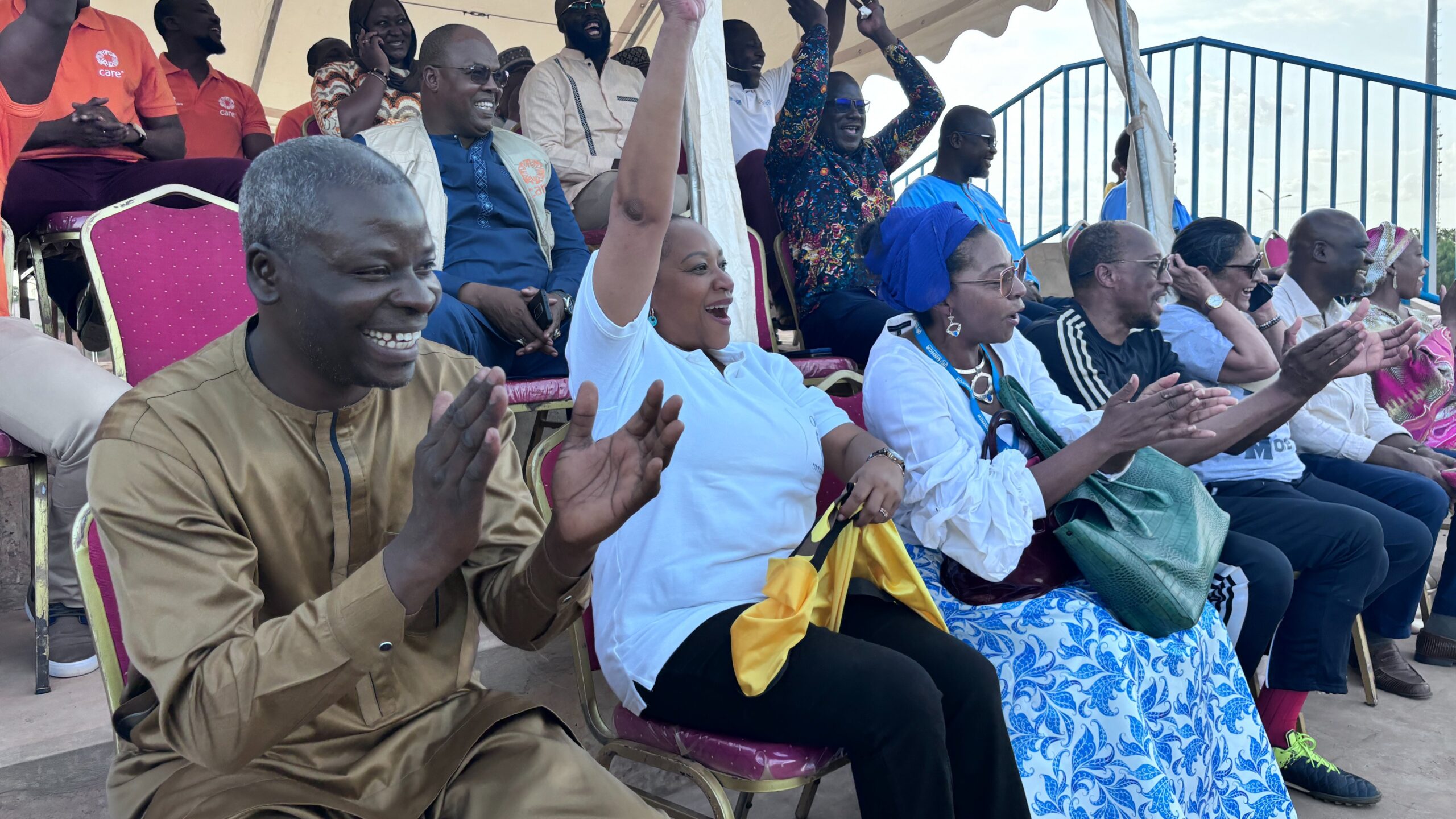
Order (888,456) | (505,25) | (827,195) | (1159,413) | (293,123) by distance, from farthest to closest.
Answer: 1. (505,25)
2. (293,123)
3. (827,195)
4. (1159,413)
5. (888,456)

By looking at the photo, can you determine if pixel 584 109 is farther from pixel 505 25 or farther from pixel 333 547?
pixel 333 547

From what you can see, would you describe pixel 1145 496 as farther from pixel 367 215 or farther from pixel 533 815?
pixel 367 215

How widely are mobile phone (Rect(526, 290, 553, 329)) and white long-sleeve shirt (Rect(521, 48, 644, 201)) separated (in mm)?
1303

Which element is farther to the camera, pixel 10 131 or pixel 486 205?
pixel 486 205

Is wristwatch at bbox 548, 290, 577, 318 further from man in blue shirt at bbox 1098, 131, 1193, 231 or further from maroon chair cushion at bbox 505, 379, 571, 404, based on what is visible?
man in blue shirt at bbox 1098, 131, 1193, 231

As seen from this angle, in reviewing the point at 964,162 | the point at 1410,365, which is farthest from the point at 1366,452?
the point at 964,162

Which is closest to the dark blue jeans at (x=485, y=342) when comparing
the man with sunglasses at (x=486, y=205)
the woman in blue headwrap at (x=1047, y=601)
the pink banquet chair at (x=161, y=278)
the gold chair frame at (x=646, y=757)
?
the man with sunglasses at (x=486, y=205)

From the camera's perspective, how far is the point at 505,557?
1.69 m

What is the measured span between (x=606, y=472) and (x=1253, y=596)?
2.34 m

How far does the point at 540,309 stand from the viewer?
3311 millimetres

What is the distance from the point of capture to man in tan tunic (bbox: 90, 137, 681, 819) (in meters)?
1.30

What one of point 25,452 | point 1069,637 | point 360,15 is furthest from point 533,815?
point 360,15

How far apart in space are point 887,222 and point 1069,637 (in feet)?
4.61

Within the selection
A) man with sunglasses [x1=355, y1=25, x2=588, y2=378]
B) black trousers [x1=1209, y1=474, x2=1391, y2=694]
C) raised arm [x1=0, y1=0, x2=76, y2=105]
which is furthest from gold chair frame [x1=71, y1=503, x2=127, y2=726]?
black trousers [x1=1209, y1=474, x2=1391, y2=694]
